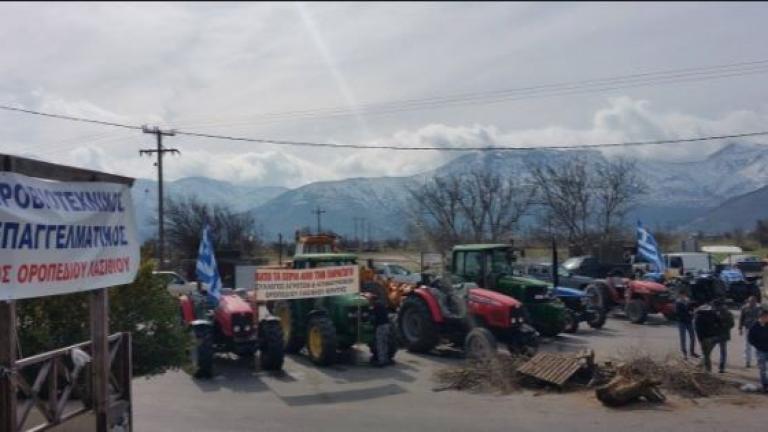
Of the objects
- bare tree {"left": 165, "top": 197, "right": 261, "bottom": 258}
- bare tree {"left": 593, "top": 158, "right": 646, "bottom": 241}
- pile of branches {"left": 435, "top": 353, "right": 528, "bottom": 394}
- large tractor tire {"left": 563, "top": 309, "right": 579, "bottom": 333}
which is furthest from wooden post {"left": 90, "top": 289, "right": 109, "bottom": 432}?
bare tree {"left": 593, "top": 158, "right": 646, "bottom": 241}

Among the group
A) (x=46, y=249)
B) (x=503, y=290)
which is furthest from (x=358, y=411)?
(x=503, y=290)

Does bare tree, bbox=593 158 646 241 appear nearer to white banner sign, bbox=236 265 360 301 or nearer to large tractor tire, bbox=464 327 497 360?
large tractor tire, bbox=464 327 497 360

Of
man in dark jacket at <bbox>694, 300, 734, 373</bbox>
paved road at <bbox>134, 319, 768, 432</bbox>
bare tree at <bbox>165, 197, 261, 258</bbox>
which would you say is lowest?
paved road at <bbox>134, 319, 768, 432</bbox>

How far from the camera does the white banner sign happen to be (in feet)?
56.1

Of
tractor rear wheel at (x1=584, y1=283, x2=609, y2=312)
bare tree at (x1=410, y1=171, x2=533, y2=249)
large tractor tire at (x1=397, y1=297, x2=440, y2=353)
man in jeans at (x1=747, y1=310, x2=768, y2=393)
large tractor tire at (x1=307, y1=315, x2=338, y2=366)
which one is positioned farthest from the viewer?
bare tree at (x1=410, y1=171, x2=533, y2=249)

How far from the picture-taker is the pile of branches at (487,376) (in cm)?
1423

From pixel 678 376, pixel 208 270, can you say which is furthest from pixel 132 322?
pixel 678 376

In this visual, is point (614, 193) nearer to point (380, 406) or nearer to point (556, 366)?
point (556, 366)

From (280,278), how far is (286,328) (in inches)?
67.7

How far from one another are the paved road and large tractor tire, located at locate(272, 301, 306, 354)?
1.48 m

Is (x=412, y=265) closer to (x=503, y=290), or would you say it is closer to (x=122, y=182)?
(x=503, y=290)

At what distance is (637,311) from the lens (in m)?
24.7

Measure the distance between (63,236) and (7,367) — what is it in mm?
1382

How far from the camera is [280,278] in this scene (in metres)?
17.1
